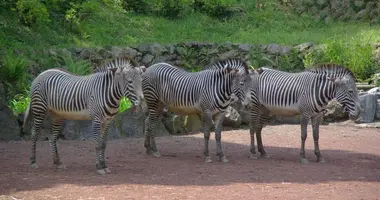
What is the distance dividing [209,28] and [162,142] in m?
8.38

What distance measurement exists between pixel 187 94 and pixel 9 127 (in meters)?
4.03

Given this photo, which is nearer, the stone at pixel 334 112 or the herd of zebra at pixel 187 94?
the herd of zebra at pixel 187 94

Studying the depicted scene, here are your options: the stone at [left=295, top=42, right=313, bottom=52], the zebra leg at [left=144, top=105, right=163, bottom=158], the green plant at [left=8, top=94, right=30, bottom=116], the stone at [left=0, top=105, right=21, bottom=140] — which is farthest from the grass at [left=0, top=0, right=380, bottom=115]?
the zebra leg at [left=144, top=105, right=163, bottom=158]

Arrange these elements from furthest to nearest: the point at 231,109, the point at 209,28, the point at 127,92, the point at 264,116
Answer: the point at 209,28 → the point at 231,109 → the point at 264,116 → the point at 127,92

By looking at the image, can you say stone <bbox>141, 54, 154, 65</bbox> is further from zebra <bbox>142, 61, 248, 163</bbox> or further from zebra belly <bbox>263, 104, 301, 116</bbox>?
zebra belly <bbox>263, 104, 301, 116</bbox>

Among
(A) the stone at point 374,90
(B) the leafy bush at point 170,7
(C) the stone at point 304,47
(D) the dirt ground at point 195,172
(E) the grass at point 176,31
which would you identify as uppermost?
(B) the leafy bush at point 170,7

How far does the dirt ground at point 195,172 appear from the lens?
8648 millimetres

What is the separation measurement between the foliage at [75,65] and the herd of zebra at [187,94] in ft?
12.6

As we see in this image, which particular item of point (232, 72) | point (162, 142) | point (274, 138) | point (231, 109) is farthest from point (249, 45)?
point (232, 72)

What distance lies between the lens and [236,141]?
13758mm

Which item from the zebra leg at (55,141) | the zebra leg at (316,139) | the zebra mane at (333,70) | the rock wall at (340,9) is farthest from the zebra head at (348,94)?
the rock wall at (340,9)

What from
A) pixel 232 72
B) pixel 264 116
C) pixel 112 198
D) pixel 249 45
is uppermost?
pixel 249 45

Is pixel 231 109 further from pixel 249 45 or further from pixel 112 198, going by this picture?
pixel 112 198

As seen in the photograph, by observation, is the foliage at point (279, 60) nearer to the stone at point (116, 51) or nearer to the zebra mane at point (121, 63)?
the stone at point (116, 51)
